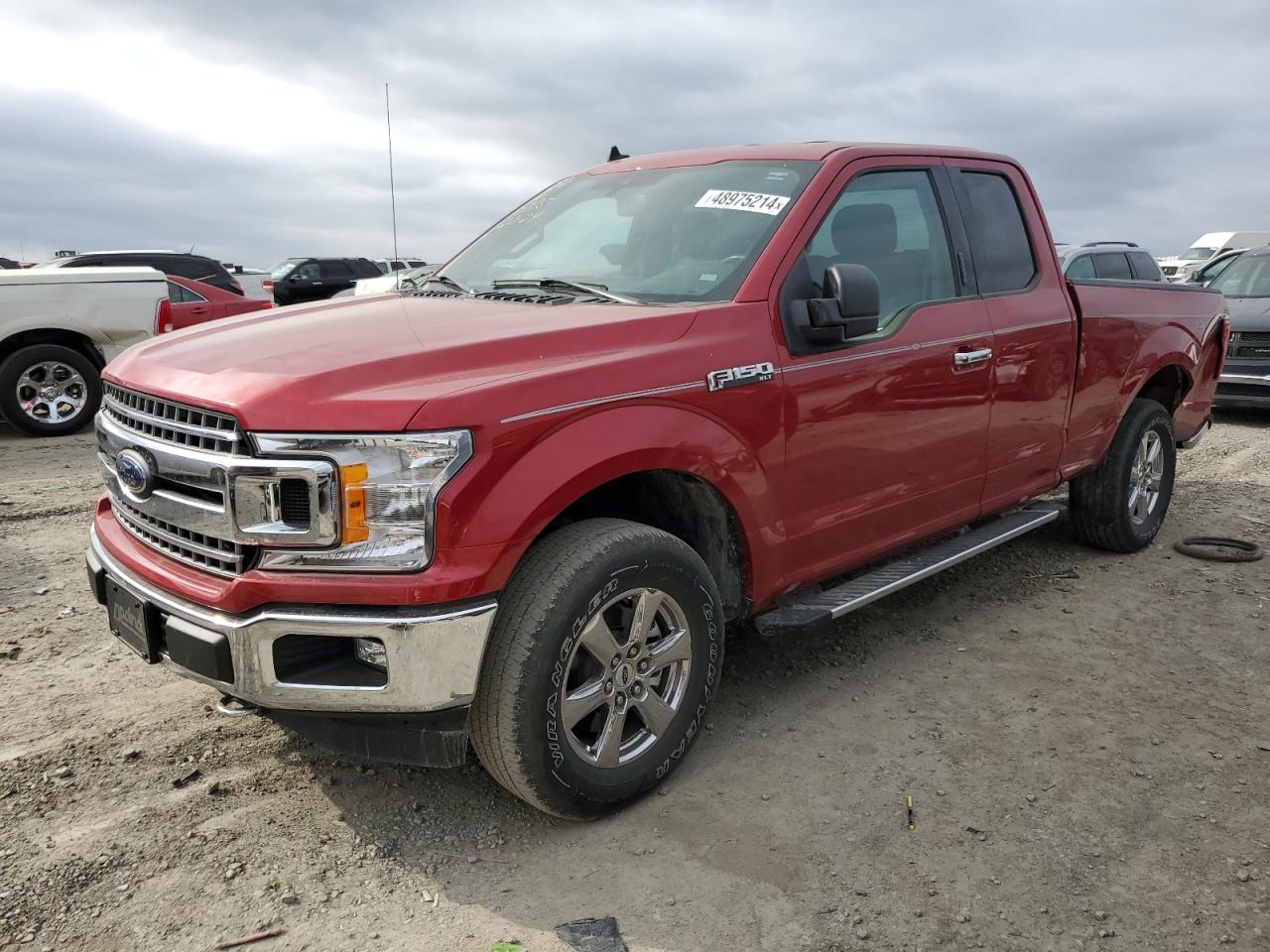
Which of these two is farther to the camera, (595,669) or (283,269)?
(283,269)

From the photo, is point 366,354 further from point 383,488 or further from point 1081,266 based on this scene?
point 1081,266

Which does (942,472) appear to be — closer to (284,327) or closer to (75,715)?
(284,327)

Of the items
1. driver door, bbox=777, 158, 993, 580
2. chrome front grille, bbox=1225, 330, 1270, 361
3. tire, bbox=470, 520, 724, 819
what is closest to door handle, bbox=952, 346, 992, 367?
driver door, bbox=777, 158, 993, 580

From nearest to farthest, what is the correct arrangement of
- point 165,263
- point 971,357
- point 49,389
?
1. point 971,357
2. point 49,389
3. point 165,263

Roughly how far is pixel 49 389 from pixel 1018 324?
8.13m

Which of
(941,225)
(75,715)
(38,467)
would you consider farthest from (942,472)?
(38,467)

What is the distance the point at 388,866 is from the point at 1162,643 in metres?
3.30

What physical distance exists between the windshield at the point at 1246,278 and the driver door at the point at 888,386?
8.31 metres

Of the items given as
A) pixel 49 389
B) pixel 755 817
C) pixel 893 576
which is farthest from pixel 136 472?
pixel 49 389

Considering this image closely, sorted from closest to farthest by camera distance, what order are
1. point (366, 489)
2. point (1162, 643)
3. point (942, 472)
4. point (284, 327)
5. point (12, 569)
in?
point (366, 489) < point (284, 327) < point (942, 472) < point (1162, 643) < point (12, 569)

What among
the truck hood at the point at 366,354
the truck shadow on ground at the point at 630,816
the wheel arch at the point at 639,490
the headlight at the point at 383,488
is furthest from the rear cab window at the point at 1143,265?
the headlight at the point at 383,488

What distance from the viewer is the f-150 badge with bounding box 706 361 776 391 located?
3000mm

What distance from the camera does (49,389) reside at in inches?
348

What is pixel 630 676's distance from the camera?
2.90 metres
